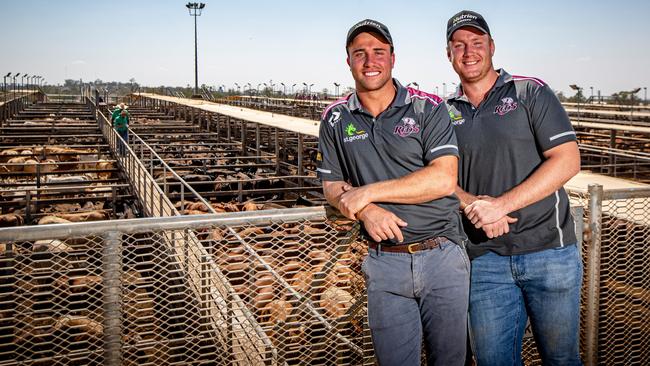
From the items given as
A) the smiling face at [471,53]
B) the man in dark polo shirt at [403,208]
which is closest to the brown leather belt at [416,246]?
the man in dark polo shirt at [403,208]

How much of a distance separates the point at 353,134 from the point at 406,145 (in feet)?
0.92

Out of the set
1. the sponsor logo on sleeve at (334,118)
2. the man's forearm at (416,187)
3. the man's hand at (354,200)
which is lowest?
the man's hand at (354,200)

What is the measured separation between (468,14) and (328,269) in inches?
65.7

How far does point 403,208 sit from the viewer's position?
9.80ft

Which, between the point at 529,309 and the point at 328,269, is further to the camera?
the point at 328,269

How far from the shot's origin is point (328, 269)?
11.7 feet

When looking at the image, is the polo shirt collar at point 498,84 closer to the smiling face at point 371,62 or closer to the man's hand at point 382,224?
the smiling face at point 371,62

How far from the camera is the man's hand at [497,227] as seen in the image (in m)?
3.08

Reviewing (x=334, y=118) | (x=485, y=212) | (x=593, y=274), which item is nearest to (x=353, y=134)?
(x=334, y=118)

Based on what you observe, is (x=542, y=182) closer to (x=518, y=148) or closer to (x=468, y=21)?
(x=518, y=148)

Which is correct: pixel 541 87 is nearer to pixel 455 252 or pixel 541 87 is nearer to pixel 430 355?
pixel 455 252

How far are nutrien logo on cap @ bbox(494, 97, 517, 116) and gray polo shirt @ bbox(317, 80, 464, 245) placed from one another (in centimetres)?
34

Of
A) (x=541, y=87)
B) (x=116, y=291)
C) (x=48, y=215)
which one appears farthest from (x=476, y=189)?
(x=48, y=215)

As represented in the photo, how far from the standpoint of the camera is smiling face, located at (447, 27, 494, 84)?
3271 mm
